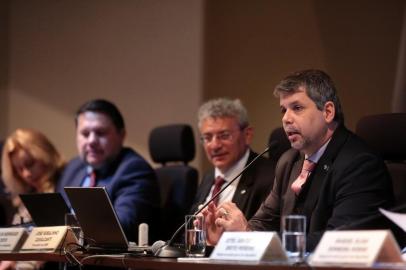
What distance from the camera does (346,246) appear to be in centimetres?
204

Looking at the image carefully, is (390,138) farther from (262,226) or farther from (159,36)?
(159,36)

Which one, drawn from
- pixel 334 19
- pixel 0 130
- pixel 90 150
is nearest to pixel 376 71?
pixel 334 19

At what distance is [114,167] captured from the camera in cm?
450

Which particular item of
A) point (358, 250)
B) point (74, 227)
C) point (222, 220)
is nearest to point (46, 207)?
point (74, 227)

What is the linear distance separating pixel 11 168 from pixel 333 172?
270cm

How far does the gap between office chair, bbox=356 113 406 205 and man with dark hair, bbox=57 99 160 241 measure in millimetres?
1446

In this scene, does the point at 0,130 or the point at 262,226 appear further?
the point at 0,130

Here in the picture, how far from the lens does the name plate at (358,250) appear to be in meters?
1.97

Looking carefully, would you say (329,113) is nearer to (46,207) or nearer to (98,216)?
(98,216)

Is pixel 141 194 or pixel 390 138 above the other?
pixel 390 138

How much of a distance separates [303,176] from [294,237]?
837mm

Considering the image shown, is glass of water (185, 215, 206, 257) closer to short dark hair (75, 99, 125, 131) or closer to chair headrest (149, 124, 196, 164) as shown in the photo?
chair headrest (149, 124, 196, 164)

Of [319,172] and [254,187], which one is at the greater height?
[319,172]

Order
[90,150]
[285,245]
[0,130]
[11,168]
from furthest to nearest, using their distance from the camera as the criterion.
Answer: [0,130], [11,168], [90,150], [285,245]
